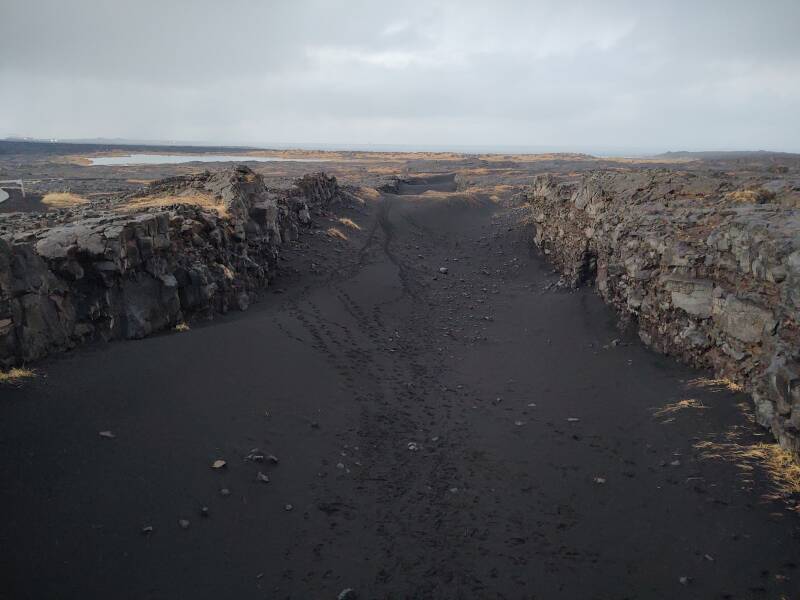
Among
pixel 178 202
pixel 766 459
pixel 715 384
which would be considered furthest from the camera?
pixel 178 202

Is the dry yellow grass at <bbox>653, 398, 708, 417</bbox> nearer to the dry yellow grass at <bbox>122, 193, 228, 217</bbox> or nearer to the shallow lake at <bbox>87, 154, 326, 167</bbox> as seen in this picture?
the dry yellow grass at <bbox>122, 193, 228, 217</bbox>

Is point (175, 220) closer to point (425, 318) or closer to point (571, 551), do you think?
point (425, 318)

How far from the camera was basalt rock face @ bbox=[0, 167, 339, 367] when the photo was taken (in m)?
9.53

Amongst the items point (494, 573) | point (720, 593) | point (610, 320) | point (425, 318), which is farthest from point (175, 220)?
point (720, 593)

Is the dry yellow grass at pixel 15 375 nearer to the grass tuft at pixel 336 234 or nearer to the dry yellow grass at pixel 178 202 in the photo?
the dry yellow grass at pixel 178 202

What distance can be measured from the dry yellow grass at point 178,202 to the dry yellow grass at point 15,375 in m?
7.78

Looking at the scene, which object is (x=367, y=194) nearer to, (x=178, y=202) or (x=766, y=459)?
(x=178, y=202)

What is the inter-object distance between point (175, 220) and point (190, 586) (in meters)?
11.2

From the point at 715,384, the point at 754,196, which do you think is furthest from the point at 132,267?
the point at 754,196

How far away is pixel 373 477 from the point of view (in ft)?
28.3

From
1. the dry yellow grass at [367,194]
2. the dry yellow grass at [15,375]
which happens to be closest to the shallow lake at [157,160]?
the dry yellow grass at [367,194]

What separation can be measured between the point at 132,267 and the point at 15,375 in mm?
4127

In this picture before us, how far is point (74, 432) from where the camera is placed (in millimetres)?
7781

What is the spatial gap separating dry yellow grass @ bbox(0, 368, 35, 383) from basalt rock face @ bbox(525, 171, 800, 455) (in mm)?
13327
